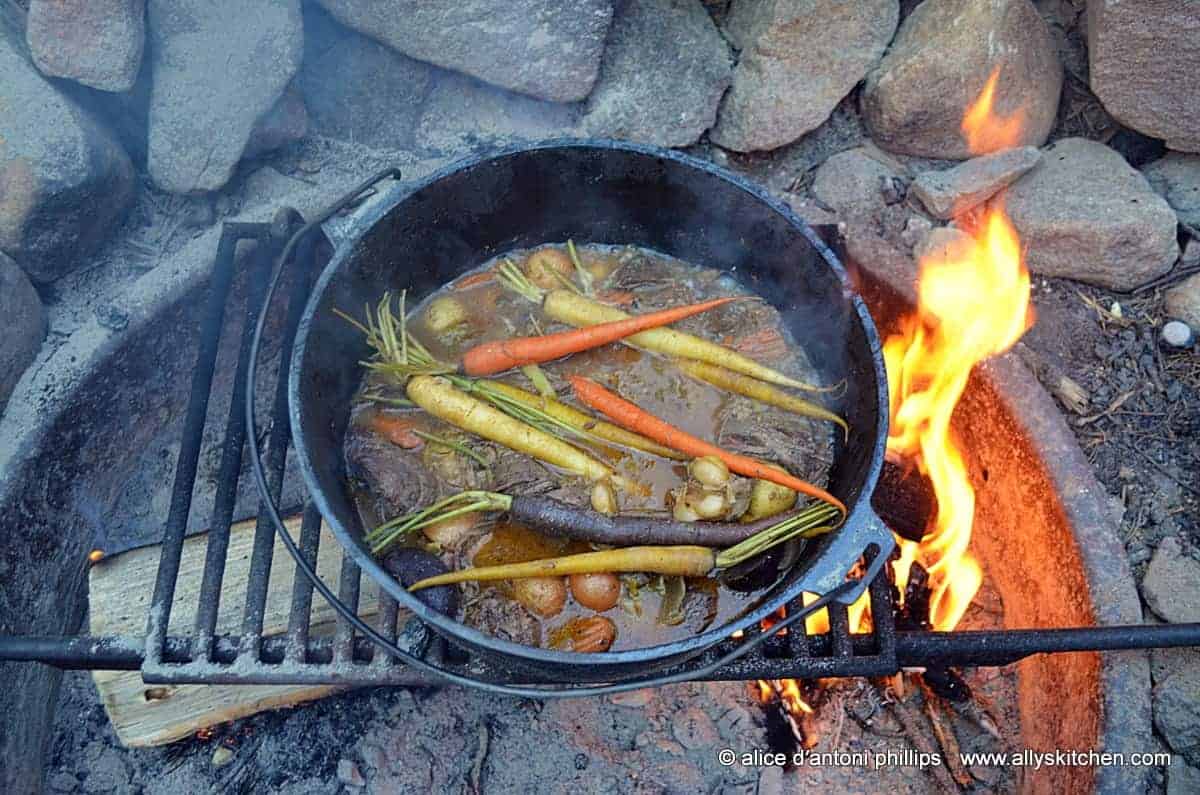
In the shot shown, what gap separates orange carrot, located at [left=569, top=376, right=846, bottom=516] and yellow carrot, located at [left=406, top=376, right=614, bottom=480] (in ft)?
0.62

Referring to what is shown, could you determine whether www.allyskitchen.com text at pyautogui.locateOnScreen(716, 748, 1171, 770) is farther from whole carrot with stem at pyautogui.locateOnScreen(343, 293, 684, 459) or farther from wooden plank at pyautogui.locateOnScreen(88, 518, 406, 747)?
wooden plank at pyautogui.locateOnScreen(88, 518, 406, 747)

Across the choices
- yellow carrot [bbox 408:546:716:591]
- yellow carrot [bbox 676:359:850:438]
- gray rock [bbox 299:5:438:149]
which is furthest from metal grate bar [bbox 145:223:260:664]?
yellow carrot [bbox 676:359:850:438]

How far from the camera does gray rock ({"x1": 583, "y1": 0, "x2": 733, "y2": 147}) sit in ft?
12.3

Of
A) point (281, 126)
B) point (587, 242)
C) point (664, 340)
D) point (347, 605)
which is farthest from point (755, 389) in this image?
point (281, 126)

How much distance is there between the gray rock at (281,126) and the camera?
11.3ft

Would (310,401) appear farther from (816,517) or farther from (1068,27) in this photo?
(1068,27)

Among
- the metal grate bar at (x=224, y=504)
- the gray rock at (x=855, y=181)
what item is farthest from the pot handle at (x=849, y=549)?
the gray rock at (x=855, y=181)

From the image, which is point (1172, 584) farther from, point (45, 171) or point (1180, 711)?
point (45, 171)

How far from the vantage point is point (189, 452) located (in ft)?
8.29

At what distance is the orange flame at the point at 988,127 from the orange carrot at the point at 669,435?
2.11m

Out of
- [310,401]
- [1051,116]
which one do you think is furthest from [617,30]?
[310,401]

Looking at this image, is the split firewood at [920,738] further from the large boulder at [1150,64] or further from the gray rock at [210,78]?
the gray rock at [210,78]

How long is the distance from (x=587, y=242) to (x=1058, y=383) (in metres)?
2.08

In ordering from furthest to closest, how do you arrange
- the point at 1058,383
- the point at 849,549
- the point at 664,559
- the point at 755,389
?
the point at 1058,383, the point at 755,389, the point at 664,559, the point at 849,549
